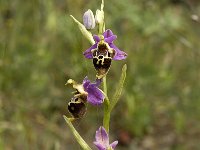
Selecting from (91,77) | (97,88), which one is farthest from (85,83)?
(91,77)

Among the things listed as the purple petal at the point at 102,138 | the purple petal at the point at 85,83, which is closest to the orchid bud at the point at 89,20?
the purple petal at the point at 85,83

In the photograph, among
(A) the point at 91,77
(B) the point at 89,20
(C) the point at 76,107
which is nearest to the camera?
(C) the point at 76,107

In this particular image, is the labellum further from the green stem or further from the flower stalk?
the green stem

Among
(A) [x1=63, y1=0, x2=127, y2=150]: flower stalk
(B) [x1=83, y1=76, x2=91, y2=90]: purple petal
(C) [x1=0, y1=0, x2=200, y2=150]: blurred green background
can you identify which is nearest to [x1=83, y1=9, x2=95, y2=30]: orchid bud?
(A) [x1=63, y1=0, x2=127, y2=150]: flower stalk

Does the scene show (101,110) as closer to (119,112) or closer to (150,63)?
(119,112)

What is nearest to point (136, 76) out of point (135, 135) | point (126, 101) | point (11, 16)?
point (126, 101)

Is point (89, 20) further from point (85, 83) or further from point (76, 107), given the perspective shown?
point (76, 107)
